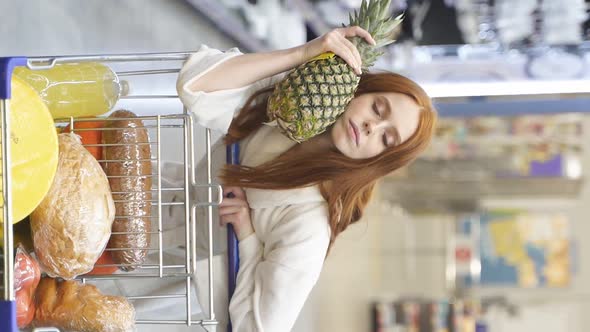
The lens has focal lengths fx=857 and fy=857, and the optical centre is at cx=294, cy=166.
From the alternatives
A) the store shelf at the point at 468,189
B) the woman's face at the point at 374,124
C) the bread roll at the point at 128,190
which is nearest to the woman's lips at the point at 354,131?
the woman's face at the point at 374,124

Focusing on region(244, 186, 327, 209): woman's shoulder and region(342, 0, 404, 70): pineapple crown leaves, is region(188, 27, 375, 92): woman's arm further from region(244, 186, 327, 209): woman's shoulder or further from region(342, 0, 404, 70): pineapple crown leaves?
region(244, 186, 327, 209): woman's shoulder

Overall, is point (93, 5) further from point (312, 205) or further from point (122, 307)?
point (122, 307)

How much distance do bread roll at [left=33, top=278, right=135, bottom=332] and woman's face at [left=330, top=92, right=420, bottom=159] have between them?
598mm

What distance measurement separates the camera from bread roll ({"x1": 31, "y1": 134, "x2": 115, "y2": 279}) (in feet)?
4.26

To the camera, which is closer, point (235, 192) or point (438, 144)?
point (235, 192)

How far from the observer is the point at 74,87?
1512 mm

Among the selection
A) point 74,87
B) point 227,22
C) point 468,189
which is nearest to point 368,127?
point 74,87

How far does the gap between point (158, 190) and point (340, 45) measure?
41 cm

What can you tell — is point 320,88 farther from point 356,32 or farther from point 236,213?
point 236,213

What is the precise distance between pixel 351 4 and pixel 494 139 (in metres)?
1.94

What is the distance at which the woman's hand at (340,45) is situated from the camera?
154 centimetres

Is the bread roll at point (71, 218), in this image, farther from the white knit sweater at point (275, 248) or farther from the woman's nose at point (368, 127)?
the woman's nose at point (368, 127)

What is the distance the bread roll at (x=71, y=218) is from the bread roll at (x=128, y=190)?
12 centimetres

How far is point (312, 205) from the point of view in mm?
1852
